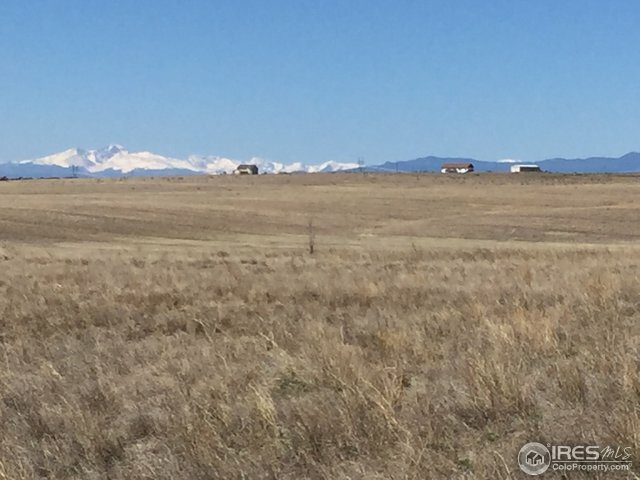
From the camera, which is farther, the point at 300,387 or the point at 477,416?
the point at 300,387

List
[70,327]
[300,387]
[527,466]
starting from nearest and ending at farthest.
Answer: [527,466], [300,387], [70,327]

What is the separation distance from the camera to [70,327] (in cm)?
1061

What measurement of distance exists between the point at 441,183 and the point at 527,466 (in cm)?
10129

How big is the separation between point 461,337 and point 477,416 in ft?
9.38

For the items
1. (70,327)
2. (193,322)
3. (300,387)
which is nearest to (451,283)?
(193,322)

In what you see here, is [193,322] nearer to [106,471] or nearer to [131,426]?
[131,426]

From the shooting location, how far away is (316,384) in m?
6.77

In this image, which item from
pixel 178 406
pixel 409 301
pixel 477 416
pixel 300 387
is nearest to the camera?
pixel 477 416

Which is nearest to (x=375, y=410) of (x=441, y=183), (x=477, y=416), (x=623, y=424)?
(x=477, y=416)

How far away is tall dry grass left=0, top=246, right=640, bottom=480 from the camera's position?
199 inches

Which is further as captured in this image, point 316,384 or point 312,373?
point 312,373

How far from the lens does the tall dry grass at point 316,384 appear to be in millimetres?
5066

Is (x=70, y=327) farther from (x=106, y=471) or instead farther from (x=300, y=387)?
(x=106, y=471)

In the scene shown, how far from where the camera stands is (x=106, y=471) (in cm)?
516
